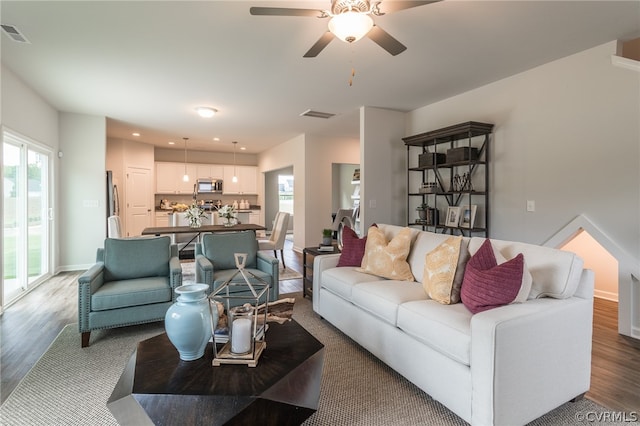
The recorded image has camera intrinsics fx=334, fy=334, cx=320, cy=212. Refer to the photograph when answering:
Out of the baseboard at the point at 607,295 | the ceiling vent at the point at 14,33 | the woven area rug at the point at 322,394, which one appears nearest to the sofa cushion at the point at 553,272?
the woven area rug at the point at 322,394

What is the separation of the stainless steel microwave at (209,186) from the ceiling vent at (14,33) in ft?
20.7

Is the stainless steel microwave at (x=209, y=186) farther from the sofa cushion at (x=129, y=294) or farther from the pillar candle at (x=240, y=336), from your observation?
the pillar candle at (x=240, y=336)

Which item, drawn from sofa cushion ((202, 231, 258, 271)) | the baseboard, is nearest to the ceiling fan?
sofa cushion ((202, 231, 258, 271))

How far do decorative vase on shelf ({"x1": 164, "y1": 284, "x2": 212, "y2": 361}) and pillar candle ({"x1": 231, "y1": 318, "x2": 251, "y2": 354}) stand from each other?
0.45 feet

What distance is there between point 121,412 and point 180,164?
8.48 meters

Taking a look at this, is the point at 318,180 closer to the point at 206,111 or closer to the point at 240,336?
the point at 206,111

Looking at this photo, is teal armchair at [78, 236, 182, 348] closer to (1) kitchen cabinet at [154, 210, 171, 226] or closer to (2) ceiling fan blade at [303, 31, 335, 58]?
(2) ceiling fan blade at [303, 31, 335, 58]

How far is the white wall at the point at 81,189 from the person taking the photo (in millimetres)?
5520

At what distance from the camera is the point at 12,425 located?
1.80 m

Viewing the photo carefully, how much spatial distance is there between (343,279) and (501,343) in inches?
60.8

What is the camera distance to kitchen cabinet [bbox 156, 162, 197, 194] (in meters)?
8.87

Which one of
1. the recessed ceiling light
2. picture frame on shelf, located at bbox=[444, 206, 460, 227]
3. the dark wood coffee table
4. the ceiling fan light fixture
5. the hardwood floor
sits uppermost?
the recessed ceiling light

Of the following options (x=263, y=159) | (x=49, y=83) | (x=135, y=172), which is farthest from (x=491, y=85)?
(x=135, y=172)

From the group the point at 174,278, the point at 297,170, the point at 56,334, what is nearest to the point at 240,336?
→ the point at 174,278
